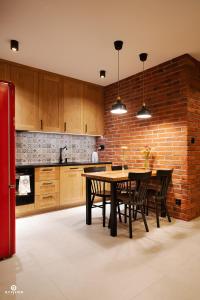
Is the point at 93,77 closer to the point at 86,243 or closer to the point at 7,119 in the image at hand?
the point at 7,119

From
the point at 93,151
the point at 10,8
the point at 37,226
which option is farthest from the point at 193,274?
the point at 93,151

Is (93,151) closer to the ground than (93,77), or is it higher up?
closer to the ground

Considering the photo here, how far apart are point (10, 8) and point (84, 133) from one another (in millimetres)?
2812

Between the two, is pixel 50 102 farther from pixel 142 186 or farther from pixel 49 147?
pixel 142 186

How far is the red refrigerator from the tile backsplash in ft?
6.32

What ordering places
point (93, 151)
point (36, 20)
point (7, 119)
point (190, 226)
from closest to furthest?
1. point (7, 119)
2. point (36, 20)
3. point (190, 226)
4. point (93, 151)

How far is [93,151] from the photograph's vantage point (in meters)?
5.28

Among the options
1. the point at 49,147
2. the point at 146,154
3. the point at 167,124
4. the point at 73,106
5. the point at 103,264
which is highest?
the point at 73,106

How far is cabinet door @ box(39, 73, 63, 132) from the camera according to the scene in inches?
158

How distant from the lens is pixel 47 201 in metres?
3.81

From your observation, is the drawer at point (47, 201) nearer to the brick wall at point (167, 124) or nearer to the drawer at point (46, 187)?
the drawer at point (46, 187)

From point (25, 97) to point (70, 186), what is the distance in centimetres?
192

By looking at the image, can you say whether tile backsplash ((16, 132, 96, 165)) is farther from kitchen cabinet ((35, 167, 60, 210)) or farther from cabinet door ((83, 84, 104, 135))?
kitchen cabinet ((35, 167, 60, 210))

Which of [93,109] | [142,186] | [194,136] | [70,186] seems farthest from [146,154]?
[93,109]
